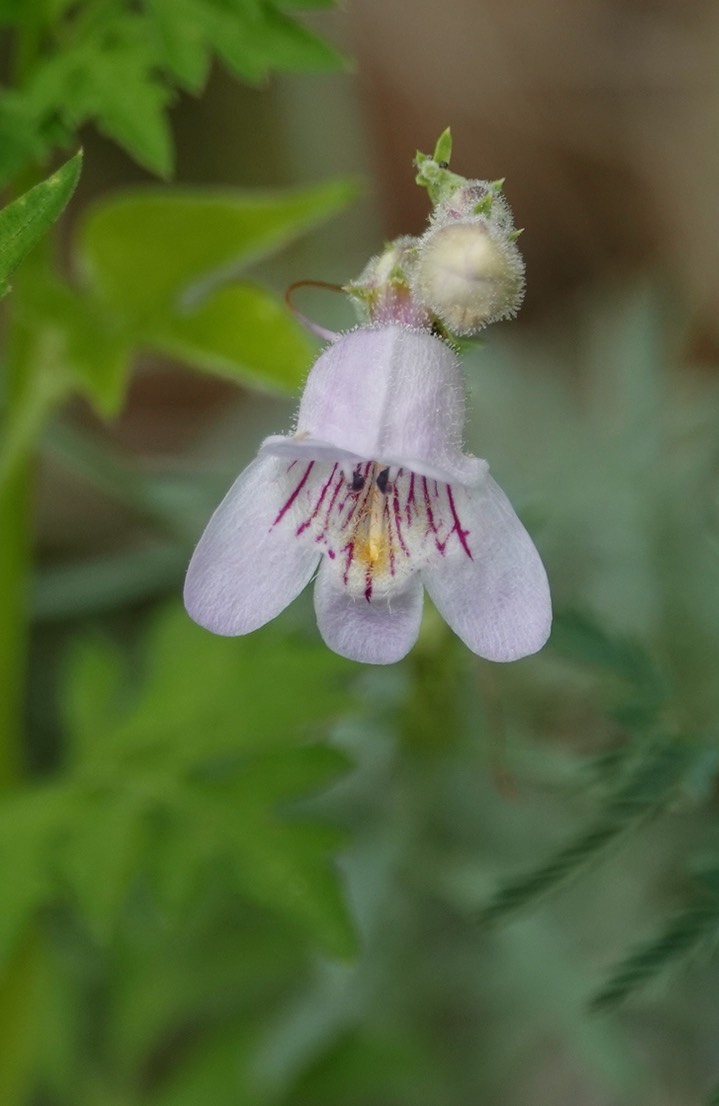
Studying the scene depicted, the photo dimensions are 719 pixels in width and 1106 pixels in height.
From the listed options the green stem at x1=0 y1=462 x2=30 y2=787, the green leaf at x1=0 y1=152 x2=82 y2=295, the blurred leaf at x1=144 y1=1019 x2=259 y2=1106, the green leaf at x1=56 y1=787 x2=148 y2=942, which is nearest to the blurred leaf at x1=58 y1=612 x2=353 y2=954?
the green leaf at x1=56 y1=787 x2=148 y2=942

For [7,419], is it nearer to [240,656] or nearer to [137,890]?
[240,656]

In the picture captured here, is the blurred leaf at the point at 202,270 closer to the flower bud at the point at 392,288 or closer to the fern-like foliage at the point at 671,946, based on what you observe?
the flower bud at the point at 392,288

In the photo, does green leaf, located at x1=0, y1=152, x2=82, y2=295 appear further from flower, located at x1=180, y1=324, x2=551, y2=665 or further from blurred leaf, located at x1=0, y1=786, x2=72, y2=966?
blurred leaf, located at x1=0, y1=786, x2=72, y2=966

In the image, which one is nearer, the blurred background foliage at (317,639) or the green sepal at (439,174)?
the green sepal at (439,174)

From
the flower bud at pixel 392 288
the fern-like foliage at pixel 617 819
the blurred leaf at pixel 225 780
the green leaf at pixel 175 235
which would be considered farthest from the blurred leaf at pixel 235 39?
the fern-like foliage at pixel 617 819

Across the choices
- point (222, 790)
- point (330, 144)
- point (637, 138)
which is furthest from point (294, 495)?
point (637, 138)

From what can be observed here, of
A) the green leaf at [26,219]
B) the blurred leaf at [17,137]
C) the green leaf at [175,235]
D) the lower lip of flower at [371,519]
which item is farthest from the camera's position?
the green leaf at [175,235]
